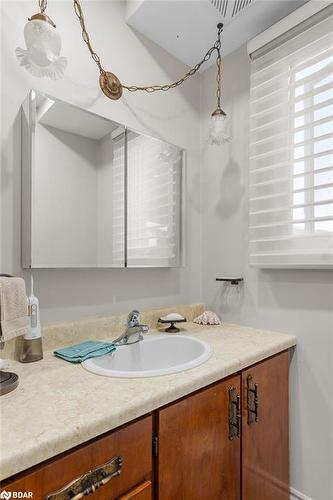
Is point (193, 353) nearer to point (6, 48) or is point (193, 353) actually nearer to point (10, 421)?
point (10, 421)

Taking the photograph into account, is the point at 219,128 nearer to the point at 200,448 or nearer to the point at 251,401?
the point at 251,401

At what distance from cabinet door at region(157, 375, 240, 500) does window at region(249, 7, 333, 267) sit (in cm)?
65

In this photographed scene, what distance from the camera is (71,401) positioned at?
69cm

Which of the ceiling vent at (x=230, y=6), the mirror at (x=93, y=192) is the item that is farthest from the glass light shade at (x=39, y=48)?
the ceiling vent at (x=230, y=6)

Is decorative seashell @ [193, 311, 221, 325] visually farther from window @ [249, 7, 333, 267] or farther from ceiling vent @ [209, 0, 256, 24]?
ceiling vent @ [209, 0, 256, 24]

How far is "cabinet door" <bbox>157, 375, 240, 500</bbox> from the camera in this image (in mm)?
765

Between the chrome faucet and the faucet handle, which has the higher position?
the faucet handle

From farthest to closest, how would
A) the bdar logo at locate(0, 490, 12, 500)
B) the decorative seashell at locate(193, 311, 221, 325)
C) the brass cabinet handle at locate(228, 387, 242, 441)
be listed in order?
the decorative seashell at locate(193, 311, 221, 325) < the brass cabinet handle at locate(228, 387, 242, 441) < the bdar logo at locate(0, 490, 12, 500)

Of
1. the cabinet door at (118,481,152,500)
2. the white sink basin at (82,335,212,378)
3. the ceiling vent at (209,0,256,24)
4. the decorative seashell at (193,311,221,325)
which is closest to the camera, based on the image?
the cabinet door at (118,481,152,500)

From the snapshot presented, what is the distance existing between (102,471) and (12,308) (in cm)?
Result: 49

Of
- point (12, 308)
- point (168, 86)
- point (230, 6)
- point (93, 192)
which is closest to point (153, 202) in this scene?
point (93, 192)

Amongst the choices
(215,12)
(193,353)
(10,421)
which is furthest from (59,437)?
(215,12)

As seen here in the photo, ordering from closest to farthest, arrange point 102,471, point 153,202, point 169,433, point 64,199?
point 102,471 < point 169,433 < point 64,199 < point 153,202

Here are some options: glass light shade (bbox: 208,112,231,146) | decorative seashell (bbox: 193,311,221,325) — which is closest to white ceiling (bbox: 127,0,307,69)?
glass light shade (bbox: 208,112,231,146)
